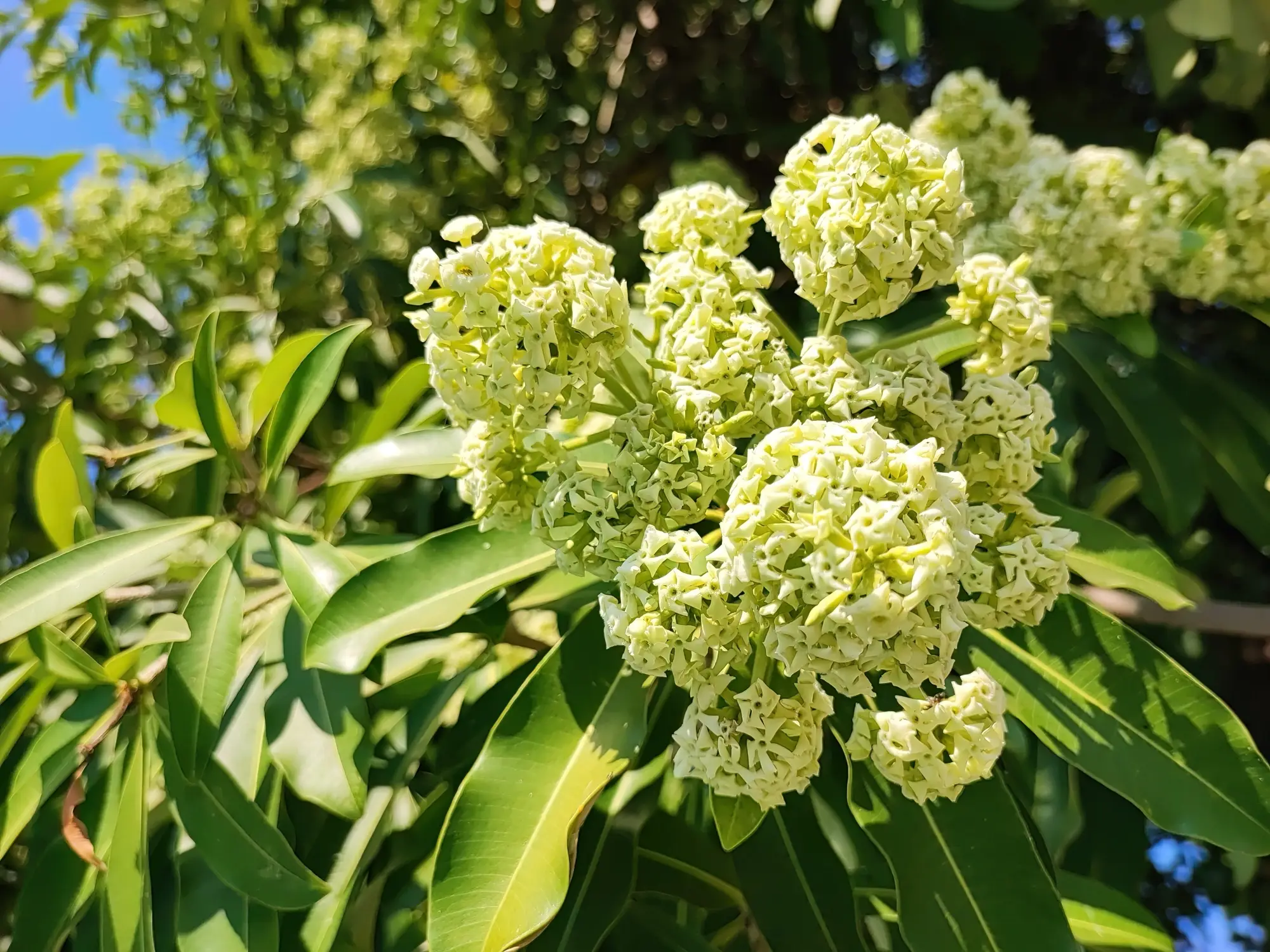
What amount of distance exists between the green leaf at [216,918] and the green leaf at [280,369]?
27.0 inches

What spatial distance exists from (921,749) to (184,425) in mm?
1234

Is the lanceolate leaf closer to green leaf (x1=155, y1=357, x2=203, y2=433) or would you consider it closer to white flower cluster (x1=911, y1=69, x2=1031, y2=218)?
green leaf (x1=155, y1=357, x2=203, y2=433)

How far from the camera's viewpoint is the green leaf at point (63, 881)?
1227 millimetres

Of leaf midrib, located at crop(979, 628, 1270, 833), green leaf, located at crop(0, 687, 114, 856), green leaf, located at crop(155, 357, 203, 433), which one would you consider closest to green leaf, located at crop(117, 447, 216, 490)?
green leaf, located at crop(155, 357, 203, 433)

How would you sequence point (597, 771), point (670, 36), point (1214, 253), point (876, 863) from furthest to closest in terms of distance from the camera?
point (670, 36) < point (1214, 253) < point (876, 863) < point (597, 771)

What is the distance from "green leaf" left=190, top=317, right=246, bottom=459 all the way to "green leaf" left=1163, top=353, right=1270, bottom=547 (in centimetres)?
180

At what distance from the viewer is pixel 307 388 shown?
56.0 inches

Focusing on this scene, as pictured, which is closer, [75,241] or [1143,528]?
[1143,528]

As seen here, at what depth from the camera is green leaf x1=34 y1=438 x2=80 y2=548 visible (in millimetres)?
1407

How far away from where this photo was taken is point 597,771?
42.3 inches

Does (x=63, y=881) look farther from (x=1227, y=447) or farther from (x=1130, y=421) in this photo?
(x=1227, y=447)

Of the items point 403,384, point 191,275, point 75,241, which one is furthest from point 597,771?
point 75,241

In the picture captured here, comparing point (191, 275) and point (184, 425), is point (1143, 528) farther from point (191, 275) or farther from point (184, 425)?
point (191, 275)

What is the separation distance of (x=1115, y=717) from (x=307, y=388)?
1.25 m
